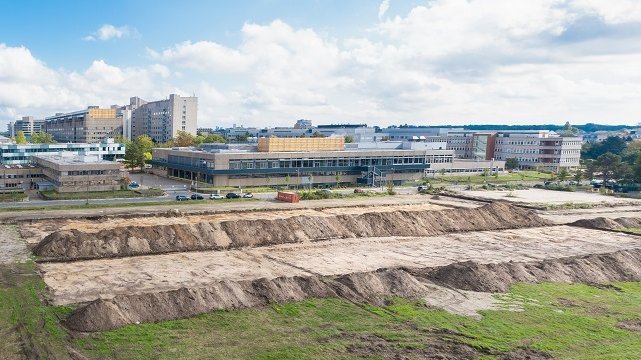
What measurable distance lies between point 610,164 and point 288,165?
78.3 m

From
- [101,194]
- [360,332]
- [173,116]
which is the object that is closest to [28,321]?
[360,332]

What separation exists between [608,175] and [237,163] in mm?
90949

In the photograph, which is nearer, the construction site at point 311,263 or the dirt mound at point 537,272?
the construction site at point 311,263

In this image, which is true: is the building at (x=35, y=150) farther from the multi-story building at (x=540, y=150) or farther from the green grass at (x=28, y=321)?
the multi-story building at (x=540, y=150)

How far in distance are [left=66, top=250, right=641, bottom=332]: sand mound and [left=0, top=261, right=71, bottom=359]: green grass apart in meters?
1.52

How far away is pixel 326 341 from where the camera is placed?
1134 inches

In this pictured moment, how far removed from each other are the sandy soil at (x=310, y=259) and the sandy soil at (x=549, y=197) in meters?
31.1

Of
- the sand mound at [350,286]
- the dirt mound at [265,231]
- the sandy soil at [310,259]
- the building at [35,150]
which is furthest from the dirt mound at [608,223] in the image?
the building at [35,150]

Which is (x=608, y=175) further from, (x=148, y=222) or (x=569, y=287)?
(x=148, y=222)

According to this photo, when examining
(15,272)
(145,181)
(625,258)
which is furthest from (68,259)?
(145,181)

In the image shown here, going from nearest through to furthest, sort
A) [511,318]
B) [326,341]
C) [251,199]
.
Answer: [326,341], [511,318], [251,199]

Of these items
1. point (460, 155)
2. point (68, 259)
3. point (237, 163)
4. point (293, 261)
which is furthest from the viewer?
point (460, 155)

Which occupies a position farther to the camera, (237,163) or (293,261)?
(237,163)

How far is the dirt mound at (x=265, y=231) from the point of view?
4594cm
